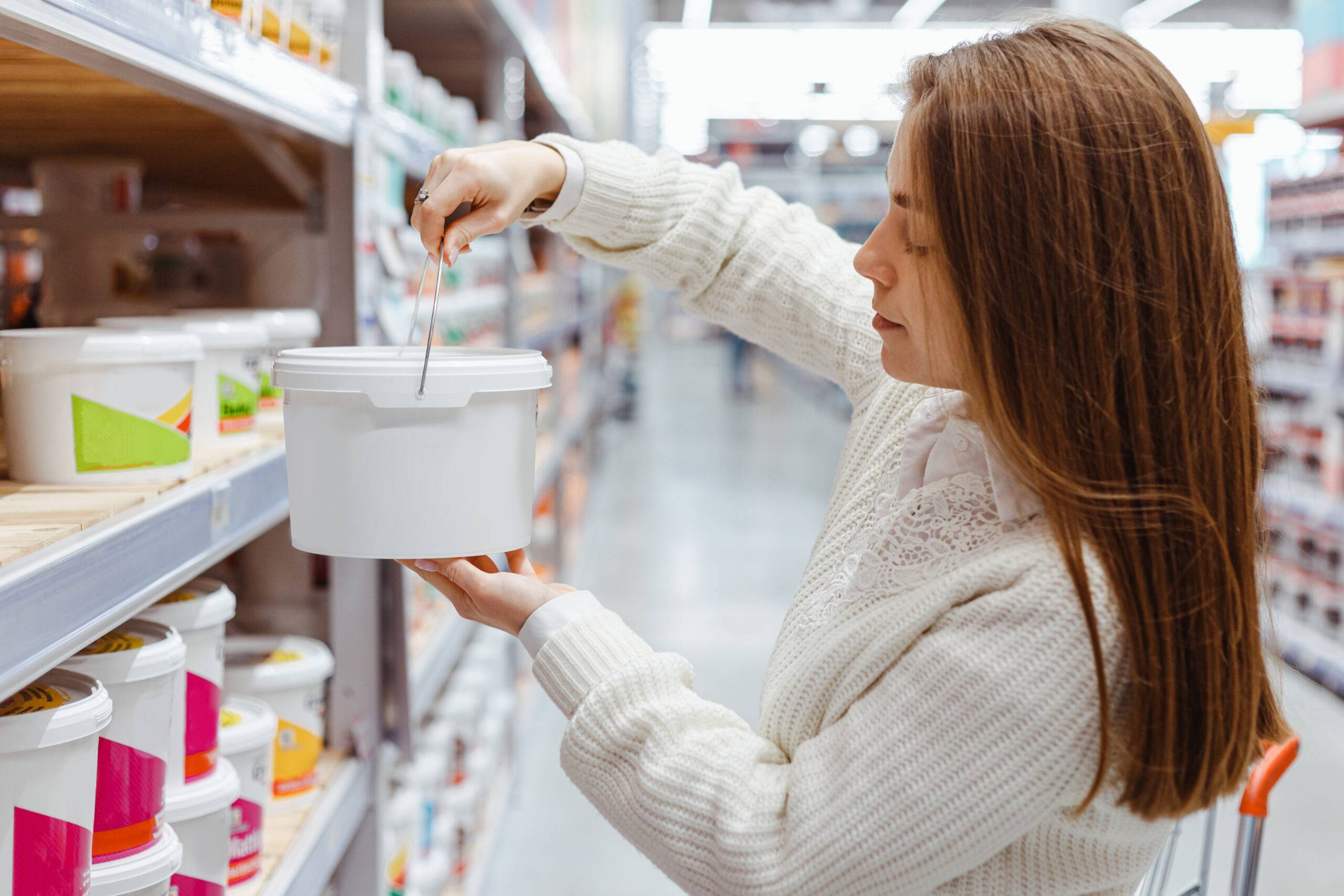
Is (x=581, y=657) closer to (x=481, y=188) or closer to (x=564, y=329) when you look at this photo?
(x=481, y=188)

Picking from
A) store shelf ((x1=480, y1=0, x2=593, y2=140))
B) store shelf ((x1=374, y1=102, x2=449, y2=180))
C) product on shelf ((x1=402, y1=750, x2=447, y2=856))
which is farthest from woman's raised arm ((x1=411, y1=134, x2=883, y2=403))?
store shelf ((x1=480, y1=0, x2=593, y2=140))

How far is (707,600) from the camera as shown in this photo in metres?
5.16

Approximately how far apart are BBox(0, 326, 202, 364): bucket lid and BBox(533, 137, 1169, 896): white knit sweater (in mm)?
441

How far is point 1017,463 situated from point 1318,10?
4.16m

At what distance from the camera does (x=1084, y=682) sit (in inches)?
34.3

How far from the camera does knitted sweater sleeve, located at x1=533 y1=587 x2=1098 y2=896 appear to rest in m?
0.88

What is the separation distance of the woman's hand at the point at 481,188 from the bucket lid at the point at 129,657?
1.41 feet

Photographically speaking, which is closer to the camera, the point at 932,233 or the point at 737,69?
the point at 932,233

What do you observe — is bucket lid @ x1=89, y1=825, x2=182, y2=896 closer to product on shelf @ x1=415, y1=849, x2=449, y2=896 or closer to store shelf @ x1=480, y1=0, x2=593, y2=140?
product on shelf @ x1=415, y1=849, x2=449, y2=896

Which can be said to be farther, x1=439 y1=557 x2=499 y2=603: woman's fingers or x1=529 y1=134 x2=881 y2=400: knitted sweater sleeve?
x1=529 y1=134 x2=881 y2=400: knitted sweater sleeve

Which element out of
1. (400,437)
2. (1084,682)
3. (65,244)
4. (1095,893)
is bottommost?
(1095,893)

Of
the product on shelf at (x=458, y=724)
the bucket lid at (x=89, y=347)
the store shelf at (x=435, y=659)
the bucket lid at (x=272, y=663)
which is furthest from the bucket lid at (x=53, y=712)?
the product on shelf at (x=458, y=724)

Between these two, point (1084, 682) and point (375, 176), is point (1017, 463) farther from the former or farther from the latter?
point (375, 176)

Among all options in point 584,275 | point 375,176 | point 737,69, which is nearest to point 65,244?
point 375,176
